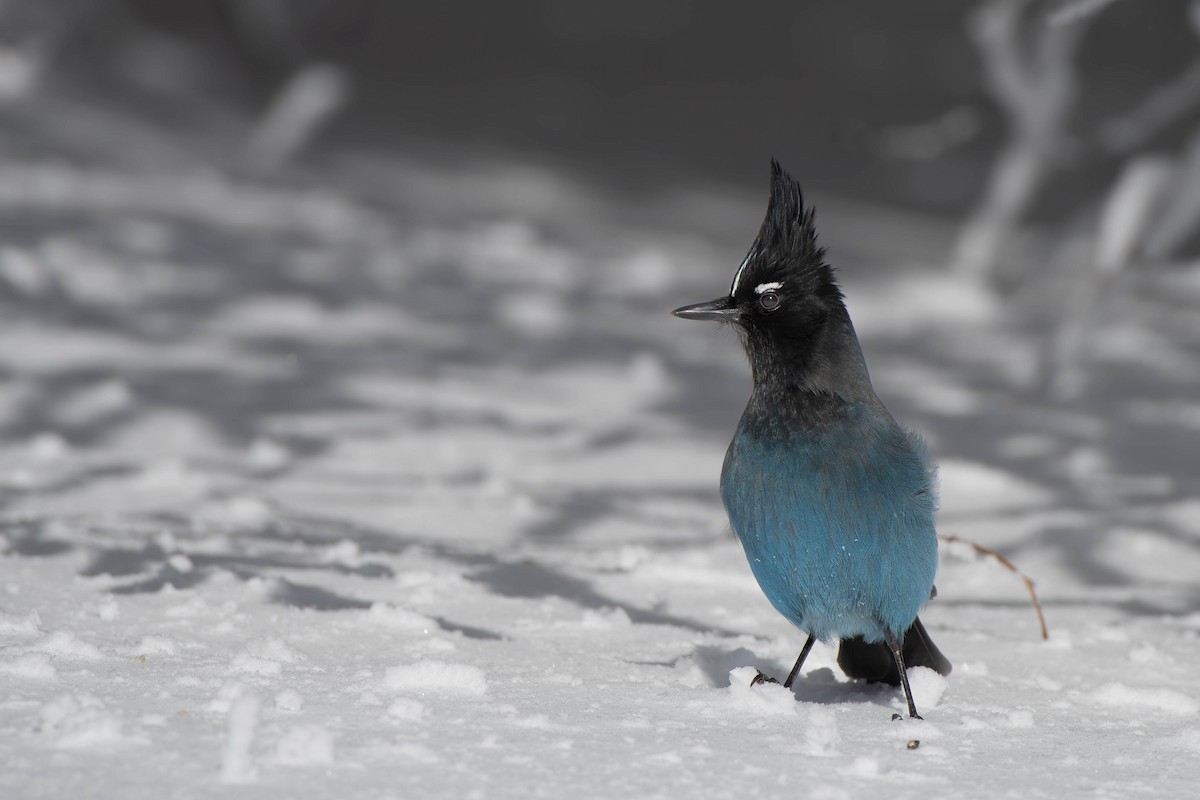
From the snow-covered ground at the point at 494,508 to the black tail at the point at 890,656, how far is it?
44mm

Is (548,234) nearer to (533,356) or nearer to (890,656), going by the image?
(533,356)

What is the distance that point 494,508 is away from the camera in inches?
170

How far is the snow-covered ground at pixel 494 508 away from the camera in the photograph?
2.25 m

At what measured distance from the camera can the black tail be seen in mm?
2771

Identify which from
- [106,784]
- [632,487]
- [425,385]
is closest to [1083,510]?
[632,487]

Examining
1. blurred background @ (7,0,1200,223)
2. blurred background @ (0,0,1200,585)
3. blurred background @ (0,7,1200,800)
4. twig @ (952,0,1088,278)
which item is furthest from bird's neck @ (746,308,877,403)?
blurred background @ (7,0,1200,223)

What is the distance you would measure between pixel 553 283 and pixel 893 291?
178cm

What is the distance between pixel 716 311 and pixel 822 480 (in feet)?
1.67

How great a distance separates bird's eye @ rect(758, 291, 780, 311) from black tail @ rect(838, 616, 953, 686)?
70 centimetres

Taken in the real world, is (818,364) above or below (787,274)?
below

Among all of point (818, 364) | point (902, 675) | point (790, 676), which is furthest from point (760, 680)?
point (818, 364)

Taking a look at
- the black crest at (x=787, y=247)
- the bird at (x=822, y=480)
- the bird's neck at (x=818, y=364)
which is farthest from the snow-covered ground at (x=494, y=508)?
the black crest at (x=787, y=247)

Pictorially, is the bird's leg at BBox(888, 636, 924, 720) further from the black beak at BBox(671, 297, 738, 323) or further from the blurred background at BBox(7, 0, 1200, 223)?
the blurred background at BBox(7, 0, 1200, 223)

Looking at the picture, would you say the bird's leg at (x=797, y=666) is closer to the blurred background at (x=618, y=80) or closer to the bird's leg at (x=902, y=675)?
the bird's leg at (x=902, y=675)
